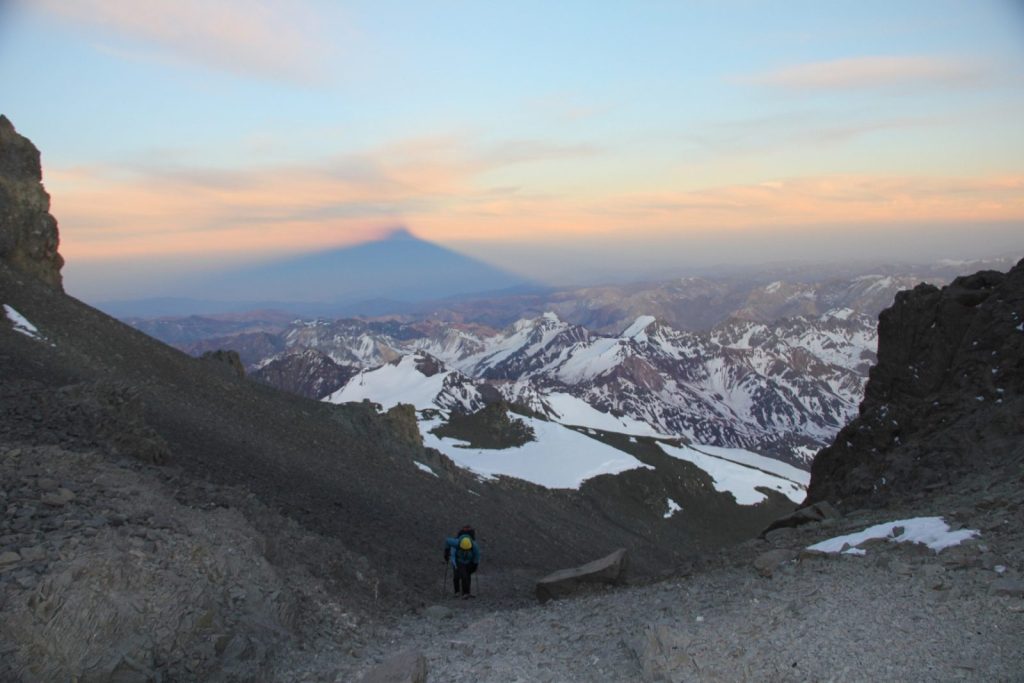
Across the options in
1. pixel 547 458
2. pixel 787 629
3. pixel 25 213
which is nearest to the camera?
pixel 787 629

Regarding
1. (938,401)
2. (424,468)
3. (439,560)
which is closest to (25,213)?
(424,468)

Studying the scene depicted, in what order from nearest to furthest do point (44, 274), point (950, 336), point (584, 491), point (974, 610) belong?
point (974, 610), point (950, 336), point (44, 274), point (584, 491)

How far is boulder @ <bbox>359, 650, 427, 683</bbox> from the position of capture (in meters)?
11.2

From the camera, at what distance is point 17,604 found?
10102 mm

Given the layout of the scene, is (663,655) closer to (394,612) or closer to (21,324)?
(394,612)

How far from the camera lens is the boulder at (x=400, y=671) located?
11.2 metres

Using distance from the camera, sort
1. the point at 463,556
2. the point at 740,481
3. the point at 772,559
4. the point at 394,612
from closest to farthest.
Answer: the point at 772,559 → the point at 394,612 → the point at 463,556 → the point at 740,481

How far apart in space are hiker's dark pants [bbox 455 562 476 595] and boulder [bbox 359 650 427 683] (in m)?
10.9

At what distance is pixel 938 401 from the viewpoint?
28.2 meters

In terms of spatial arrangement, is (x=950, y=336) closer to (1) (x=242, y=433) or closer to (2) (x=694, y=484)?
(1) (x=242, y=433)

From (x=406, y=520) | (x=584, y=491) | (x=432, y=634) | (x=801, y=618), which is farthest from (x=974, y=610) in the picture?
(x=584, y=491)

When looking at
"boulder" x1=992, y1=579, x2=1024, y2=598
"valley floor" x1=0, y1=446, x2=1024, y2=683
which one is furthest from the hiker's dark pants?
"boulder" x1=992, y1=579, x2=1024, y2=598

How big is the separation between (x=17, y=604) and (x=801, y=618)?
1294 cm

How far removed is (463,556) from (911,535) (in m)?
13.2
